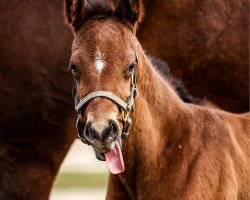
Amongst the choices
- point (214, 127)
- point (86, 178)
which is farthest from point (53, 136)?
point (86, 178)

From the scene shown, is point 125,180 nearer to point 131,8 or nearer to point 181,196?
point 181,196

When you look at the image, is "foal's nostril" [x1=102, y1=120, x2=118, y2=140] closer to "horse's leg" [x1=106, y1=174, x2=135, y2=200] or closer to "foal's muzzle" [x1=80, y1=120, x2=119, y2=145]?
"foal's muzzle" [x1=80, y1=120, x2=119, y2=145]

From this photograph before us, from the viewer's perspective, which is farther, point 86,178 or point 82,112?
point 86,178

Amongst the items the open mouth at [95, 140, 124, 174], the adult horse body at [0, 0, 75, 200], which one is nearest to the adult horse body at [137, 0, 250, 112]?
the adult horse body at [0, 0, 75, 200]

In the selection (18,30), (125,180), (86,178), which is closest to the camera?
(125,180)

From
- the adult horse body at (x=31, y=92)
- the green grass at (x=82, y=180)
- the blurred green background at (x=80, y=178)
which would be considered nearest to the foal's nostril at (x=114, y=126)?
the adult horse body at (x=31, y=92)

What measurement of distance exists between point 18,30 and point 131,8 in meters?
1.47

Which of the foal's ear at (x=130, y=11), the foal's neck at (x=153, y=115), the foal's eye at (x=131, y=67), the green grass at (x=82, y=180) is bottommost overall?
the green grass at (x=82, y=180)

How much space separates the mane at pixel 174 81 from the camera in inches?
306

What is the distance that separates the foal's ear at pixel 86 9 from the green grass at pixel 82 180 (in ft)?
36.0

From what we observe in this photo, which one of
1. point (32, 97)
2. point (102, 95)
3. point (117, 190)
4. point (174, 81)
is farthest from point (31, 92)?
point (102, 95)

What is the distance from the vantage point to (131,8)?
7133 millimetres

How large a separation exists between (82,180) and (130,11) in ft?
39.4

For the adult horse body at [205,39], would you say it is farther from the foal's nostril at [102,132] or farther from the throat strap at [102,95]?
the foal's nostril at [102,132]
